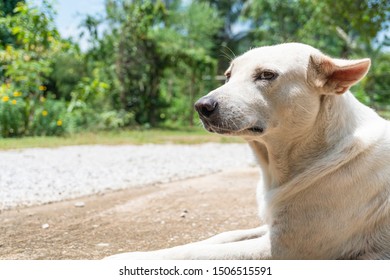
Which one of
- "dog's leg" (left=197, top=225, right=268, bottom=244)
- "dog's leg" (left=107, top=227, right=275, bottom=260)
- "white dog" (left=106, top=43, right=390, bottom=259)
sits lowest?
"dog's leg" (left=197, top=225, right=268, bottom=244)

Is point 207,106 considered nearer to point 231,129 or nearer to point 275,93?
point 231,129

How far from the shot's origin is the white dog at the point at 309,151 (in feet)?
8.64

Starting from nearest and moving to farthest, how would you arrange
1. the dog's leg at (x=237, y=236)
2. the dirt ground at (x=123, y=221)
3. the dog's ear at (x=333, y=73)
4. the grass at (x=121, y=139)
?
1. the dog's ear at (x=333, y=73)
2. the dog's leg at (x=237, y=236)
3. the dirt ground at (x=123, y=221)
4. the grass at (x=121, y=139)

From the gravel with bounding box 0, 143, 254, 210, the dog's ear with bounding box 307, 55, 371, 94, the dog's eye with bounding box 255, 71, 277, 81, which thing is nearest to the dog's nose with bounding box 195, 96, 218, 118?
the dog's eye with bounding box 255, 71, 277, 81

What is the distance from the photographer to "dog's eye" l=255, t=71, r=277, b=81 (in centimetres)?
272

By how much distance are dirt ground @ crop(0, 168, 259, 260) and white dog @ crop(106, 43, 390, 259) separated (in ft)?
2.20

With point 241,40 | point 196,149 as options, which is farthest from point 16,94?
point 241,40

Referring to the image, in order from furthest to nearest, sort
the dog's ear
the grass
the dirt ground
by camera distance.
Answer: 1. the grass
2. the dirt ground
3. the dog's ear

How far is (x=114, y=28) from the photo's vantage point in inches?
490

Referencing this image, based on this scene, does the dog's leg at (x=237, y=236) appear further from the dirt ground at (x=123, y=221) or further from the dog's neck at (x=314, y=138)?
the dirt ground at (x=123, y=221)

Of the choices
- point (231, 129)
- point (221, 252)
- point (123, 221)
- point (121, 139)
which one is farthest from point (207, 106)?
point (121, 139)

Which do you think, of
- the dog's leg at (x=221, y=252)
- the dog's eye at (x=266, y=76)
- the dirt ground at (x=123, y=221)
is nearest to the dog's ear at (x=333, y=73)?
the dog's eye at (x=266, y=76)

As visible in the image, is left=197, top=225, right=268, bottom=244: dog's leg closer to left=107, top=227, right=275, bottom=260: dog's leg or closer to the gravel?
left=107, top=227, right=275, bottom=260: dog's leg
